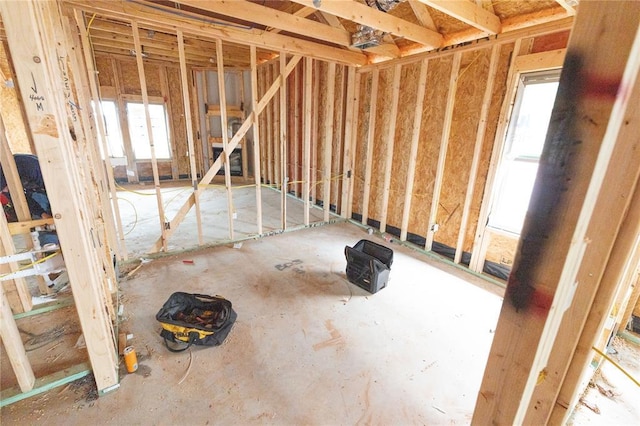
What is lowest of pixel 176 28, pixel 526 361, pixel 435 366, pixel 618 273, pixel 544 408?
pixel 435 366

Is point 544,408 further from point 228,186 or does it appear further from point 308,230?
point 308,230

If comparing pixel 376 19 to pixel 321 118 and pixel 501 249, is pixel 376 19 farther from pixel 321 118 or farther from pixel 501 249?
pixel 501 249

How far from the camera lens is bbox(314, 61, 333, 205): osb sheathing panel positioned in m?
5.01

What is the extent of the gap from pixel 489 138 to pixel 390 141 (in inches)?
52.9

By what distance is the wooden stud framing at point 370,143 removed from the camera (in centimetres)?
413

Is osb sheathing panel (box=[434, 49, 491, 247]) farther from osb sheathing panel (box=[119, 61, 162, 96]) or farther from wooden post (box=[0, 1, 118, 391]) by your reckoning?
osb sheathing panel (box=[119, 61, 162, 96])

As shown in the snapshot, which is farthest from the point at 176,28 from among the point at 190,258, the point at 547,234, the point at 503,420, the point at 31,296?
the point at 503,420

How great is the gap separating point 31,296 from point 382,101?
4.69m

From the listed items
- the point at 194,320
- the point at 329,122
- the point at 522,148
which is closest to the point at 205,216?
the point at 329,122

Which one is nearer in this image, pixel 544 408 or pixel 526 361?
pixel 526 361

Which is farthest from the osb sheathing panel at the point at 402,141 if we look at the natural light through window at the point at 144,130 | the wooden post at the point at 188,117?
the natural light through window at the point at 144,130

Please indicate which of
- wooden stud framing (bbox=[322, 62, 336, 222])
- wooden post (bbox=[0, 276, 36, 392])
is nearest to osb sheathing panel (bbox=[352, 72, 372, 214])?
wooden stud framing (bbox=[322, 62, 336, 222])

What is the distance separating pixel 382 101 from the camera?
13.8 feet

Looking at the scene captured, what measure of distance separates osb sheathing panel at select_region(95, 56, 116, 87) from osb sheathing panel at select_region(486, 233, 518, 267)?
872 centimetres
